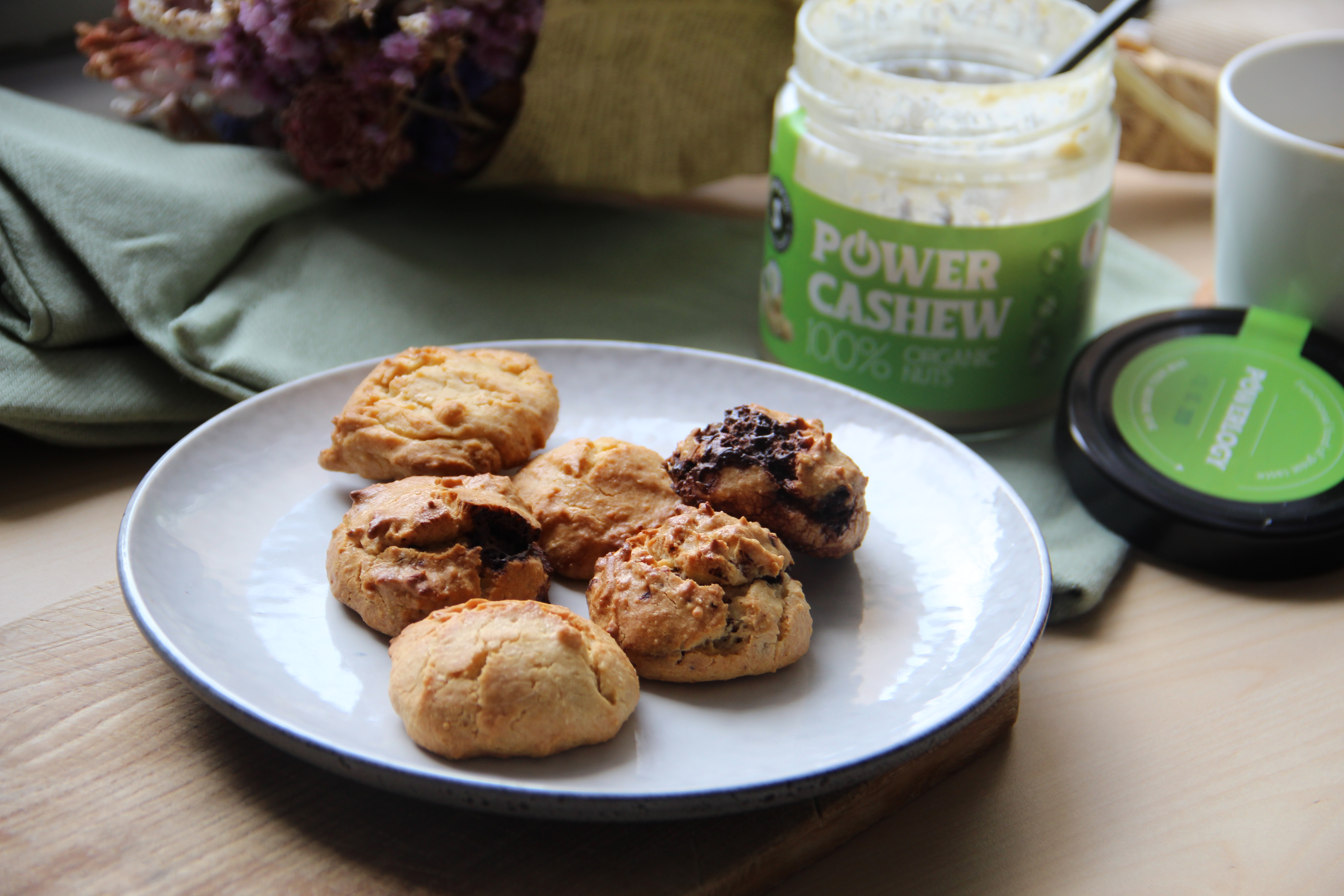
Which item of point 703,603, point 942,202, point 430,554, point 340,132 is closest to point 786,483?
point 703,603

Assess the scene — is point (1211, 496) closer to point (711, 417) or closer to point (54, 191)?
point (711, 417)

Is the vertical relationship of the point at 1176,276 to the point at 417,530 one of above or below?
below

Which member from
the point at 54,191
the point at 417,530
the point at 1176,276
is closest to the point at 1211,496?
the point at 1176,276

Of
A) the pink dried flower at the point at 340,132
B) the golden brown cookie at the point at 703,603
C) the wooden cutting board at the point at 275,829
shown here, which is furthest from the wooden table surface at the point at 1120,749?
the pink dried flower at the point at 340,132

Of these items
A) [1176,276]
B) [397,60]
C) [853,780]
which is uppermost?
[397,60]

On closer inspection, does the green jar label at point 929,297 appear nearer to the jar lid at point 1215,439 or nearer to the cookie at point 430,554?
the jar lid at point 1215,439

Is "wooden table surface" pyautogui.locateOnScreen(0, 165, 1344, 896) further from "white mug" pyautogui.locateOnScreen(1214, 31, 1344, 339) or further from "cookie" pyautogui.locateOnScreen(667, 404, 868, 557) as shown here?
"white mug" pyautogui.locateOnScreen(1214, 31, 1344, 339)
